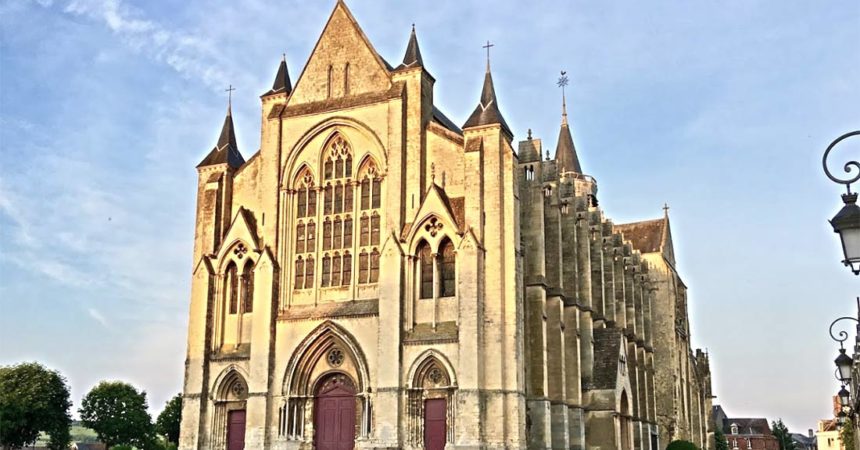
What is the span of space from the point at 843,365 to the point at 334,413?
61.1 ft

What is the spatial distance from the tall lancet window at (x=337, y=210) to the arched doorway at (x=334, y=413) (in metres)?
3.74

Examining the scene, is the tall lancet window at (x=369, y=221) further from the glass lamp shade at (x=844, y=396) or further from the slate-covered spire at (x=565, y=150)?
the slate-covered spire at (x=565, y=150)

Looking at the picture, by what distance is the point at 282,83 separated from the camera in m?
37.5

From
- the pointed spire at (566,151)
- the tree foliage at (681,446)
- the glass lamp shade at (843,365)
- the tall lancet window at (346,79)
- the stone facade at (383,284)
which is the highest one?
the pointed spire at (566,151)

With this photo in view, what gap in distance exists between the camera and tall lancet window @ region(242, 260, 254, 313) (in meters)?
35.8

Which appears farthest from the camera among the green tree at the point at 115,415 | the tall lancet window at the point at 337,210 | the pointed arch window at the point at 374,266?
the green tree at the point at 115,415

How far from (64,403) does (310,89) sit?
28344 millimetres

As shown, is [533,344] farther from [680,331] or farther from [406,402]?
[680,331]

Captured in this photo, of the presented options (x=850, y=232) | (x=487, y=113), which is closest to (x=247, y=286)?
(x=487, y=113)

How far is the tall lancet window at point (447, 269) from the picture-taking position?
32.3 m

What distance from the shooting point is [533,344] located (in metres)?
34.4

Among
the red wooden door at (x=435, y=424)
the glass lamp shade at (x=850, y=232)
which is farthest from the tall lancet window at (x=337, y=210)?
the glass lamp shade at (x=850, y=232)

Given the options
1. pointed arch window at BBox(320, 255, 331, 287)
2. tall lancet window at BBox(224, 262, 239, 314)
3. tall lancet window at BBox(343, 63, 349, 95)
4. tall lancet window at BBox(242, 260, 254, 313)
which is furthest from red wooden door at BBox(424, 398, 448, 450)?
tall lancet window at BBox(343, 63, 349, 95)

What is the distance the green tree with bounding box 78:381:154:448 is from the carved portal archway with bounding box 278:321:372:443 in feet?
112
